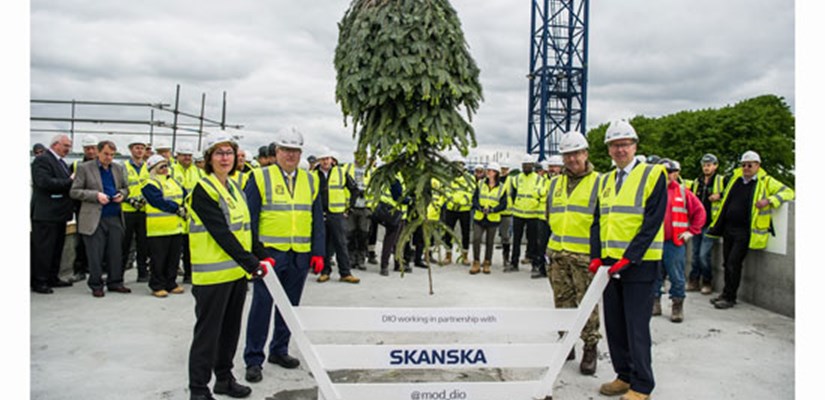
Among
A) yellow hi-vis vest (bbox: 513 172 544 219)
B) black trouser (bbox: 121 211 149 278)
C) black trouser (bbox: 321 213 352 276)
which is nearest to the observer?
black trouser (bbox: 121 211 149 278)

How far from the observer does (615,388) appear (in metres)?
4.26

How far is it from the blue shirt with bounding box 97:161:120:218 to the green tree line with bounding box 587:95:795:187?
34971 millimetres

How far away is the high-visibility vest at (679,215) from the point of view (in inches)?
241

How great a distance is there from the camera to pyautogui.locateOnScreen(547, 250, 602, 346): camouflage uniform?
183 inches

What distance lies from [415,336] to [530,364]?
1.76 metres

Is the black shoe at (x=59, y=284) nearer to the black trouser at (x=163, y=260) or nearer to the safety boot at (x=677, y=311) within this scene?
the black trouser at (x=163, y=260)

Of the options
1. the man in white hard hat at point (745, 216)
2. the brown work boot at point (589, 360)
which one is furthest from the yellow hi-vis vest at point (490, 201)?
the brown work boot at point (589, 360)

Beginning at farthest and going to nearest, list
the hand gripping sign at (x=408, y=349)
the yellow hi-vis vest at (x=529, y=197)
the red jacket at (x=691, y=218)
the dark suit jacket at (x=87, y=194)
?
the yellow hi-vis vest at (x=529, y=197) → the dark suit jacket at (x=87, y=194) → the red jacket at (x=691, y=218) → the hand gripping sign at (x=408, y=349)

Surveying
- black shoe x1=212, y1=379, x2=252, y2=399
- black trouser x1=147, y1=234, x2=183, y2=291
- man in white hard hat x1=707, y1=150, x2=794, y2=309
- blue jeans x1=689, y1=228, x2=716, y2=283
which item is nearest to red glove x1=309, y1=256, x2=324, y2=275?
black shoe x1=212, y1=379, x2=252, y2=399

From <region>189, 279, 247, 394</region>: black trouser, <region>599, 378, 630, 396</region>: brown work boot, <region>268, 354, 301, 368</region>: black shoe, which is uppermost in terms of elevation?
<region>189, 279, 247, 394</region>: black trouser

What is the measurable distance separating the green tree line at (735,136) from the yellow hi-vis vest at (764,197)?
30.4 metres

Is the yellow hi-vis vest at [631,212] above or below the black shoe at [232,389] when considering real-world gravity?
above

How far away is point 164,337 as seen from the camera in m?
5.30

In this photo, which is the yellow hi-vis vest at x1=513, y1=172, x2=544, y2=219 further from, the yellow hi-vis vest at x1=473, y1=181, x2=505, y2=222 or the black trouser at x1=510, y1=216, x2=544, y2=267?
the yellow hi-vis vest at x1=473, y1=181, x2=505, y2=222
